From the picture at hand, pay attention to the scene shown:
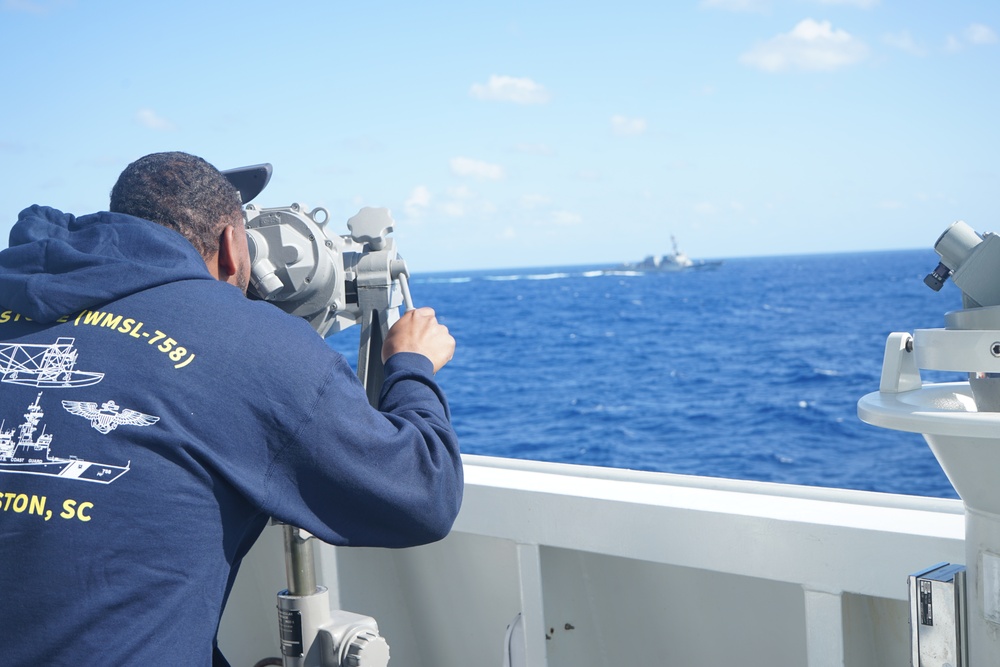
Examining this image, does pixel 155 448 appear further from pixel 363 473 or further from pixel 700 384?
pixel 700 384

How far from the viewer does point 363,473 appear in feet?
4.18

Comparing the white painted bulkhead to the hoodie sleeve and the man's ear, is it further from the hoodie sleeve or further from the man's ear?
the man's ear

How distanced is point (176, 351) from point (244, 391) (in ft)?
0.32

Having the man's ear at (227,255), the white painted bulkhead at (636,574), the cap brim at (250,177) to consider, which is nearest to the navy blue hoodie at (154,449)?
the man's ear at (227,255)

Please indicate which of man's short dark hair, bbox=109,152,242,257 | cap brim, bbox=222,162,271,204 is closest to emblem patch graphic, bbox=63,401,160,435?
man's short dark hair, bbox=109,152,242,257

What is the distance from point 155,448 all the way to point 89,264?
0.27 m

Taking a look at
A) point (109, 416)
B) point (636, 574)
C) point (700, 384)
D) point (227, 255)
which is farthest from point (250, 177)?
point (700, 384)

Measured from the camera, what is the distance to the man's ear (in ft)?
4.76

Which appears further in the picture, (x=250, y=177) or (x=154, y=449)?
(x=250, y=177)

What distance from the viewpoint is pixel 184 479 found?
1.21m

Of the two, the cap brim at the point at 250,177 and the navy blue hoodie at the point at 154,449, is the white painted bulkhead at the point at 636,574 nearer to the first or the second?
the navy blue hoodie at the point at 154,449

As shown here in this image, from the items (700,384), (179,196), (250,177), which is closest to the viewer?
(179,196)

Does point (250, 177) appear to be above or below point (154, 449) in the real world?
above

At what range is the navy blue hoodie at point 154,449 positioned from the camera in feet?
3.86
